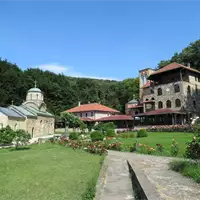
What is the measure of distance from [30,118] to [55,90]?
1282 inches

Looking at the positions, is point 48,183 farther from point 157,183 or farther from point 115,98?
point 115,98

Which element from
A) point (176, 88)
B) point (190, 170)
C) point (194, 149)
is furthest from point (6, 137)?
point (176, 88)

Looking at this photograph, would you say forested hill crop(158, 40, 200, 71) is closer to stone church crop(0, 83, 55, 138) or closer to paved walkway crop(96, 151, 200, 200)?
stone church crop(0, 83, 55, 138)

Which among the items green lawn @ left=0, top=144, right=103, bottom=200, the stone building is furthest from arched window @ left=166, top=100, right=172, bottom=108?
green lawn @ left=0, top=144, right=103, bottom=200

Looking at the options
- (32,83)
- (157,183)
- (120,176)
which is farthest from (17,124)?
(32,83)

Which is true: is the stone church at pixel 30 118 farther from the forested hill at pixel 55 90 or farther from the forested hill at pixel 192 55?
the forested hill at pixel 192 55

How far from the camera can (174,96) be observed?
37.3 metres

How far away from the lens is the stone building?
36156 mm

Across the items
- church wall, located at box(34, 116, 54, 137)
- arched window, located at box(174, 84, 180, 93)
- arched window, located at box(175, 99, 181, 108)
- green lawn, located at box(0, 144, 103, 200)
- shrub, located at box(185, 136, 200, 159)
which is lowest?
green lawn, located at box(0, 144, 103, 200)

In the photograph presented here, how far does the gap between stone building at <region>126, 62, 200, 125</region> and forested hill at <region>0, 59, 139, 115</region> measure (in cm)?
2151

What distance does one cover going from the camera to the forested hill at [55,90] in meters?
54.7

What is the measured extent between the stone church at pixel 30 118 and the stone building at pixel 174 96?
1770cm

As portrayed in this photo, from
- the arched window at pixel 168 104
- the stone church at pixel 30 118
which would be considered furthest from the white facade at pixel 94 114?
the arched window at pixel 168 104

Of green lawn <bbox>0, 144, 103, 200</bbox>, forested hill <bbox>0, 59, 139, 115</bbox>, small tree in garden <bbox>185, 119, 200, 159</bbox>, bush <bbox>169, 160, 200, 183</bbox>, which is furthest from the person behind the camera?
forested hill <bbox>0, 59, 139, 115</bbox>
